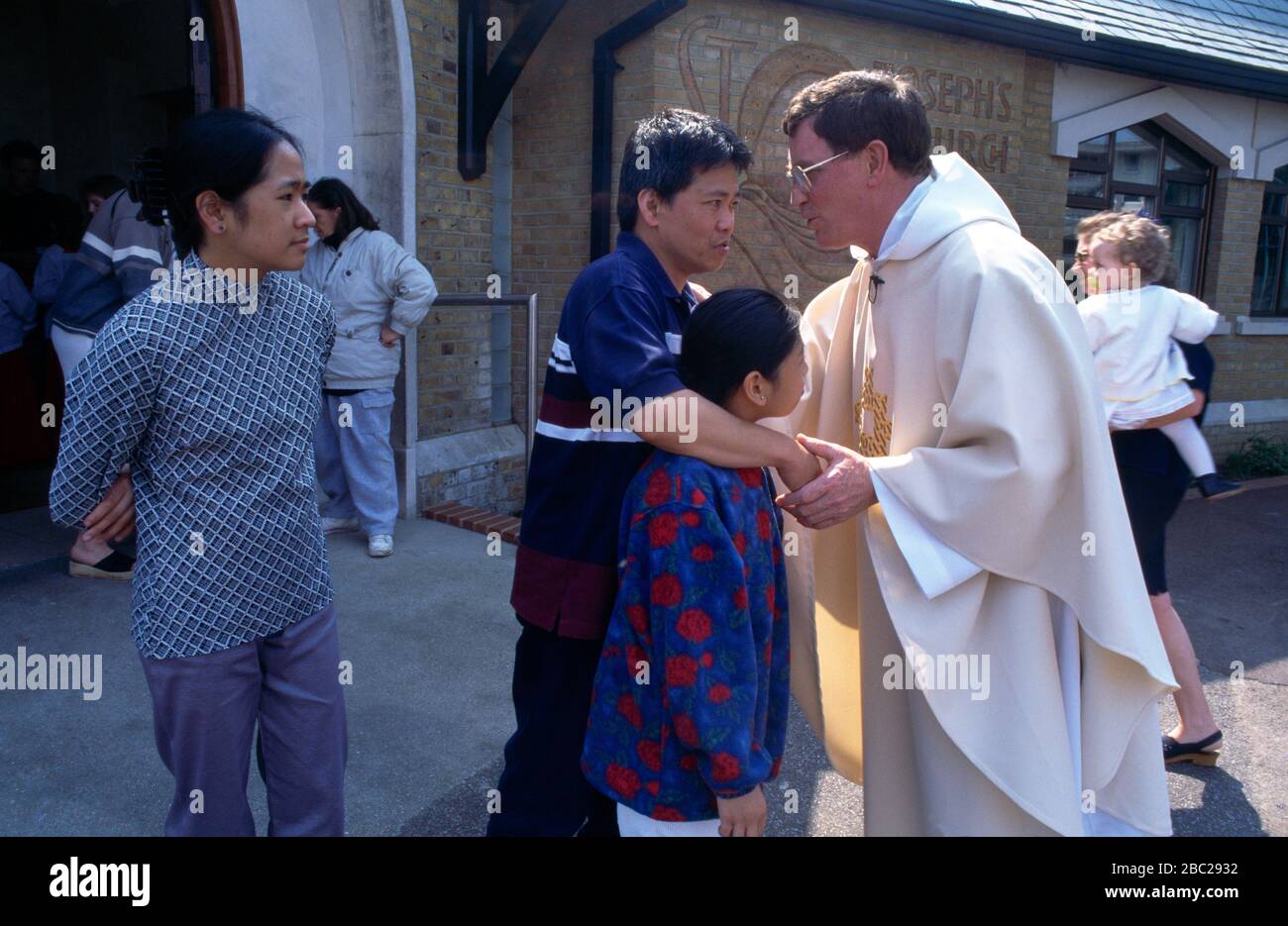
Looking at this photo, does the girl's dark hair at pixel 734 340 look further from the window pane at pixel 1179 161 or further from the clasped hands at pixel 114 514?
the window pane at pixel 1179 161

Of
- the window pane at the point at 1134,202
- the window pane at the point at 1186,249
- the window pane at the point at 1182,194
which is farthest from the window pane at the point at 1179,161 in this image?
the window pane at the point at 1186,249

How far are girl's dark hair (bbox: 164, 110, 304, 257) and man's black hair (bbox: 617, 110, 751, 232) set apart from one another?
769mm

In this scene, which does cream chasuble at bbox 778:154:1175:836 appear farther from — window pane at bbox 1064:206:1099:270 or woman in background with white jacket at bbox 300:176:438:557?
window pane at bbox 1064:206:1099:270

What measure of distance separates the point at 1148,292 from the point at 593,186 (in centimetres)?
416

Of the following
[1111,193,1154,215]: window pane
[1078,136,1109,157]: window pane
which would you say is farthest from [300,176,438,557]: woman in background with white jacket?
[1111,193,1154,215]: window pane

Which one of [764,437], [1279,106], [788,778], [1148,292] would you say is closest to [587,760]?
[764,437]

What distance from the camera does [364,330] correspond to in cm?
562

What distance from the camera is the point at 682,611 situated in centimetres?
192

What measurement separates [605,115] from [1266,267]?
8.79m

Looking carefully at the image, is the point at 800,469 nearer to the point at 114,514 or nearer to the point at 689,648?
the point at 689,648

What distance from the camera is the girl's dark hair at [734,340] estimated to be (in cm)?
207

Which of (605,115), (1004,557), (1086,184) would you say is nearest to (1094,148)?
(1086,184)

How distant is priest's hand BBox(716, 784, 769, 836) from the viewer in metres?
1.94

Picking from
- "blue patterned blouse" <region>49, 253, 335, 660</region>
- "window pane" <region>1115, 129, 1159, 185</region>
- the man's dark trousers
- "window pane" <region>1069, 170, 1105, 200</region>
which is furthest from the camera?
"window pane" <region>1115, 129, 1159, 185</region>
